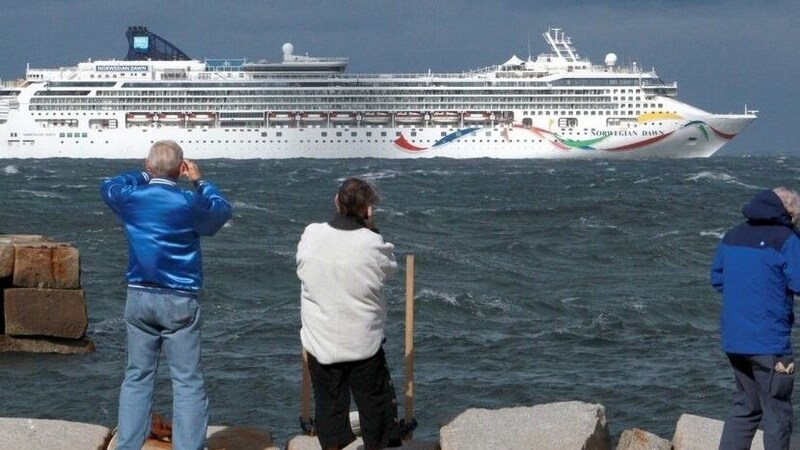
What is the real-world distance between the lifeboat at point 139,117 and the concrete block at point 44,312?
67.7m

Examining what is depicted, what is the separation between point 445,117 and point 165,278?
7240cm

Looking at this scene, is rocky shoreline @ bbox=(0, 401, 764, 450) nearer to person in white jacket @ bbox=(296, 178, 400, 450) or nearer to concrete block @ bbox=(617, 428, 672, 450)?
concrete block @ bbox=(617, 428, 672, 450)

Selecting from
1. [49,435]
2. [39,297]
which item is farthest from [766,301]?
[39,297]

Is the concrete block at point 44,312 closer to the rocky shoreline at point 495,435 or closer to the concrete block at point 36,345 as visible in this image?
the concrete block at point 36,345

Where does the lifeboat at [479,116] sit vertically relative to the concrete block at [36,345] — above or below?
above

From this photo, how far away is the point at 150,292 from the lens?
5.51 meters

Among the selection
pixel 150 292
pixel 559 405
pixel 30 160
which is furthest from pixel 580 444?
pixel 30 160

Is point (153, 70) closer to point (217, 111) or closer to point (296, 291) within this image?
point (217, 111)

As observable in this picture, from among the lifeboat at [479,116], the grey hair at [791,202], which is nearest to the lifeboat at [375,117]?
the lifeboat at [479,116]

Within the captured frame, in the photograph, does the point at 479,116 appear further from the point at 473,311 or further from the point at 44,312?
the point at 44,312

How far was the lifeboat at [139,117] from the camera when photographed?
77562 mm

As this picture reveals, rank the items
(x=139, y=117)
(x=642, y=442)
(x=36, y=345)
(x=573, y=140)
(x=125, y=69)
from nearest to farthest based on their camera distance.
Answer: (x=642, y=442) → (x=36, y=345) → (x=573, y=140) → (x=139, y=117) → (x=125, y=69)

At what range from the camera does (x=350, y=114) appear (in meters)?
79.3

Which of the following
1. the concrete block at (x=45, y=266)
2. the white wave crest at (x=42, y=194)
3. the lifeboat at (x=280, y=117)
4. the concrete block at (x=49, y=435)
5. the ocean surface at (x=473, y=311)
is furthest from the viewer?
the lifeboat at (x=280, y=117)
